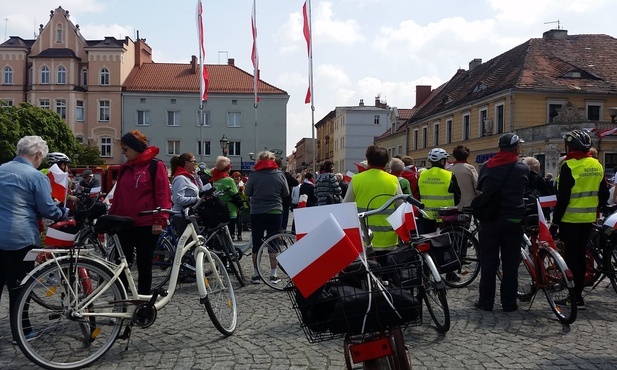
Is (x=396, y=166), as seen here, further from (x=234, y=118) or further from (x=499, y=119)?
(x=234, y=118)

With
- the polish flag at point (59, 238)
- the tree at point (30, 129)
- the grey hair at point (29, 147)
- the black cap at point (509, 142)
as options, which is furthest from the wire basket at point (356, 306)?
the tree at point (30, 129)

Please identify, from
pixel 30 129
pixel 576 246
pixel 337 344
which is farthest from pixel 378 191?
pixel 30 129

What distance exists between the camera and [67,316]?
4.89 meters

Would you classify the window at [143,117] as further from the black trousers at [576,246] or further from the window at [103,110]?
the black trousers at [576,246]

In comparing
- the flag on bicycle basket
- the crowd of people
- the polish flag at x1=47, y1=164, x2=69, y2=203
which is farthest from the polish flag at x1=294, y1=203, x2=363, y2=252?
the polish flag at x1=47, y1=164, x2=69, y2=203

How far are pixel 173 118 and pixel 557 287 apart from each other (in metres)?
59.8

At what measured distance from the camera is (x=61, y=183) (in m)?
8.72

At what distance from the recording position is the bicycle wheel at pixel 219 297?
227 inches

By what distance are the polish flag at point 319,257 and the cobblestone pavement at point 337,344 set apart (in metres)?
2.06

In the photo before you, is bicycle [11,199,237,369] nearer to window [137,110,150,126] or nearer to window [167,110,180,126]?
window [167,110,180,126]

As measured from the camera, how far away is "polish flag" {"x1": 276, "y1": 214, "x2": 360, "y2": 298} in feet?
10.2

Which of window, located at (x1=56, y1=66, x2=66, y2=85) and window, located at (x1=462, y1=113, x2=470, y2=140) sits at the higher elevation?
window, located at (x1=56, y1=66, x2=66, y2=85)

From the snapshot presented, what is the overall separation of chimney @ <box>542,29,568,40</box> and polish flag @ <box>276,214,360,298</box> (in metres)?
49.7

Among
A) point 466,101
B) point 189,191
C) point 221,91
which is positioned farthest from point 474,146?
point 189,191
